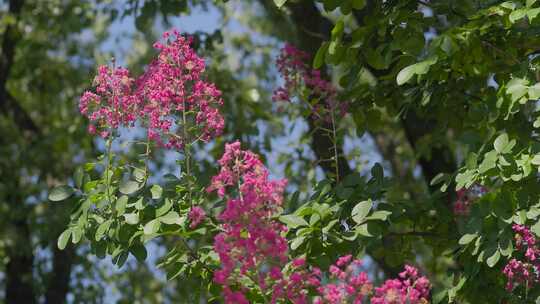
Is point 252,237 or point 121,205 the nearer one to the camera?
point 252,237

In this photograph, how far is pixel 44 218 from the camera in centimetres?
883

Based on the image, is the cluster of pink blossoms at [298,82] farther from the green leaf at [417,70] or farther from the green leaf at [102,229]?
the green leaf at [102,229]

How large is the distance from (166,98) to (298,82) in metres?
1.60

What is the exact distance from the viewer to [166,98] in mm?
3420

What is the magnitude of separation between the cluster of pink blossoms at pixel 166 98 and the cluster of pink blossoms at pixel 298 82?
47.5 inches

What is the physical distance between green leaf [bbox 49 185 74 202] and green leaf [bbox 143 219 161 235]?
1.54 ft

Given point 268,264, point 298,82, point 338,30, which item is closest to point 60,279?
point 298,82

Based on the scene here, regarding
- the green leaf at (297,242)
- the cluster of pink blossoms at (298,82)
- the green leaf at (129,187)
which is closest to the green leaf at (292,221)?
the green leaf at (297,242)

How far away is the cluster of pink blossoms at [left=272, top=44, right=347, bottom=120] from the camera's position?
4.73 metres

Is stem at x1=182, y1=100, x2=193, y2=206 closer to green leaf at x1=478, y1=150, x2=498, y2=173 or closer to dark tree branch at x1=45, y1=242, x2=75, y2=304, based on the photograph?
green leaf at x1=478, y1=150, x2=498, y2=173

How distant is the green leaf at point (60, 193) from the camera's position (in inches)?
149

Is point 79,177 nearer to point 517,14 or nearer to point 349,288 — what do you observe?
point 349,288

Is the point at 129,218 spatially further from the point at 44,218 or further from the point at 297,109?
the point at 44,218

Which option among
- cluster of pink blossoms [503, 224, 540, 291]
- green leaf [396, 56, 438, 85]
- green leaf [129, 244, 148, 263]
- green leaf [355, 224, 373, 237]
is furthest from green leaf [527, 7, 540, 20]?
green leaf [129, 244, 148, 263]
